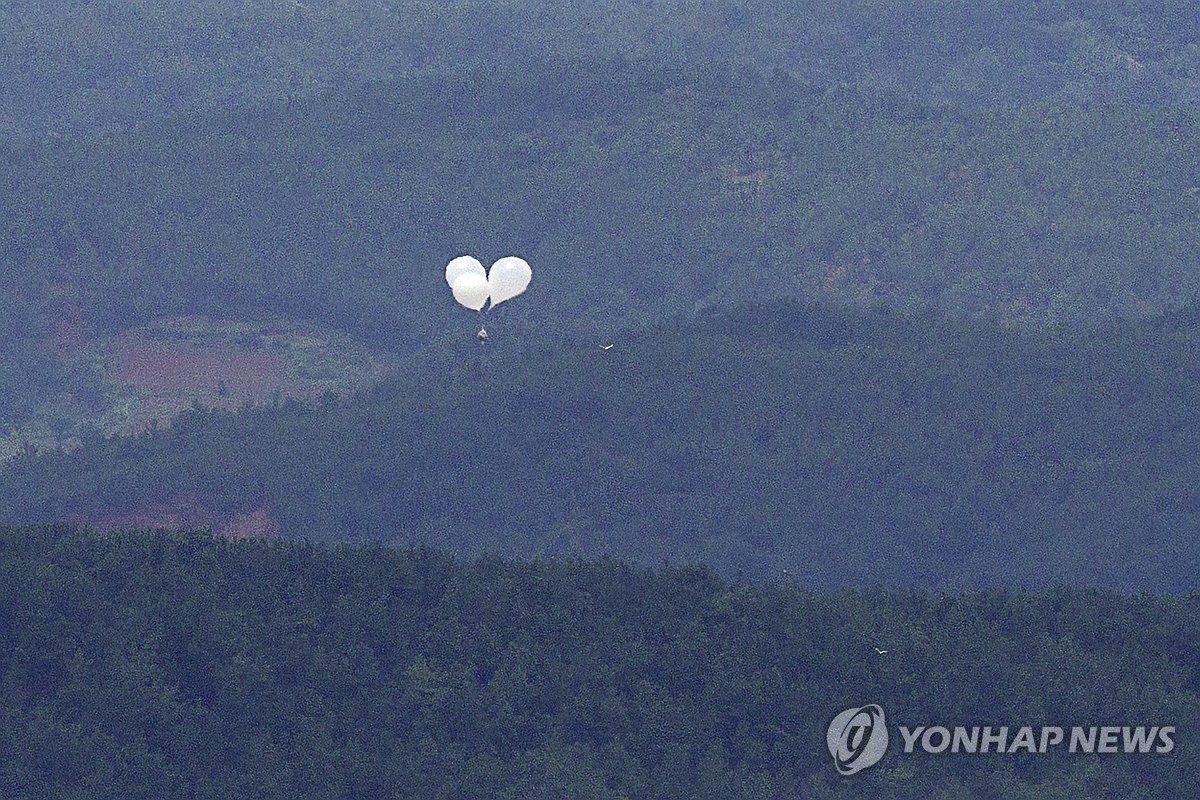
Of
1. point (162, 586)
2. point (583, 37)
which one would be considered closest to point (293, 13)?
point (583, 37)

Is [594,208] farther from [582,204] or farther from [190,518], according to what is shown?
[190,518]

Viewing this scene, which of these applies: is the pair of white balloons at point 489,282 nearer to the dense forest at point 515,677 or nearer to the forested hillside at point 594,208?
the forested hillside at point 594,208

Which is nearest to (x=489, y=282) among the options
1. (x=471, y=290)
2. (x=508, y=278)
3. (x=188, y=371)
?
(x=471, y=290)

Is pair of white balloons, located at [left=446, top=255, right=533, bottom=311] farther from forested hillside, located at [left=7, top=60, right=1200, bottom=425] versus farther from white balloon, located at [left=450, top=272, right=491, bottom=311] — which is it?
forested hillside, located at [left=7, top=60, right=1200, bottom=425]

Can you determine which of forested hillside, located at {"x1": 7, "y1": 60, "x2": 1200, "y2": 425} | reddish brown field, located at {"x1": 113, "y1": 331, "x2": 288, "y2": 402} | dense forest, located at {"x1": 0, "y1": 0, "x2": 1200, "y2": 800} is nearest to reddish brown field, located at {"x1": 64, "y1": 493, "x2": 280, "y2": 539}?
dense forest, located at {"x1": 0, "y1": 0, "x2": 1200, "y2": 800}

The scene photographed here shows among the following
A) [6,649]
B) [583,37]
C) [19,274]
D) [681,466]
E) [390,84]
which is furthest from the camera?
[583,37]

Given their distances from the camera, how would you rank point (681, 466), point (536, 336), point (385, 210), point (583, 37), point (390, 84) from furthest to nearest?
1. point (583, 37)
2. point (390, 84)
3. point (385, 210)
4. point (536, 336)
5. point (681, 466)

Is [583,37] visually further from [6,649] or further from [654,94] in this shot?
[6,649]

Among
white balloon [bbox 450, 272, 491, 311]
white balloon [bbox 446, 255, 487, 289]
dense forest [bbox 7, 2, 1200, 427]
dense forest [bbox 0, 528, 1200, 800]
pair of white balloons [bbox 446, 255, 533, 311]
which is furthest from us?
dense forest [bbox 7, 2, 1200, 427]
